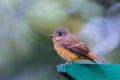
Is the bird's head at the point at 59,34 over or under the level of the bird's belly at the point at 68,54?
over

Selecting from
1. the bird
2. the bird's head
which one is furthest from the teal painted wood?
the bird's head

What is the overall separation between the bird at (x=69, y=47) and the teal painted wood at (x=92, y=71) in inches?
11.4

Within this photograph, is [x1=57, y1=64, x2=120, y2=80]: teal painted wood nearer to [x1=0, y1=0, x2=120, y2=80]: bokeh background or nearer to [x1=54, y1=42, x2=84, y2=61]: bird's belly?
[x1=54, y1=42, x2=84, y2=61]: bird's belly

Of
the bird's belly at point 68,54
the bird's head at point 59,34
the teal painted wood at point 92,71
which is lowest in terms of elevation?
the teal painted wood at point 92,71

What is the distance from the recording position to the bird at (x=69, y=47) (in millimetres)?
5289

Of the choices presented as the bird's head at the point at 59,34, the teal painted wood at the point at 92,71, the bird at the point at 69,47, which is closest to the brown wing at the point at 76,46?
the bird at the point at 69,47

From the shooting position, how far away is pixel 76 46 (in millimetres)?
5344

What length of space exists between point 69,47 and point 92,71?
638mm

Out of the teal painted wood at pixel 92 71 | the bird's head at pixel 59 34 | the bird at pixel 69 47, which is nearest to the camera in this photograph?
the teal painted wood at pixel 92 71

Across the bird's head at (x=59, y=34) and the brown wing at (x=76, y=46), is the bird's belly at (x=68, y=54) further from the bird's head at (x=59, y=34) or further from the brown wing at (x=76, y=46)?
the bird's head at (x=59, y=34)

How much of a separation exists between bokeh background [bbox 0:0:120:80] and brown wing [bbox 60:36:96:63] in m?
0.32

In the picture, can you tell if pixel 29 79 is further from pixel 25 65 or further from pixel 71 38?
pixel 71 38

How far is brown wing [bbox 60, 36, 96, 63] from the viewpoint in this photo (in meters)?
5.30

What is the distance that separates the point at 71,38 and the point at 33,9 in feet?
1.39
